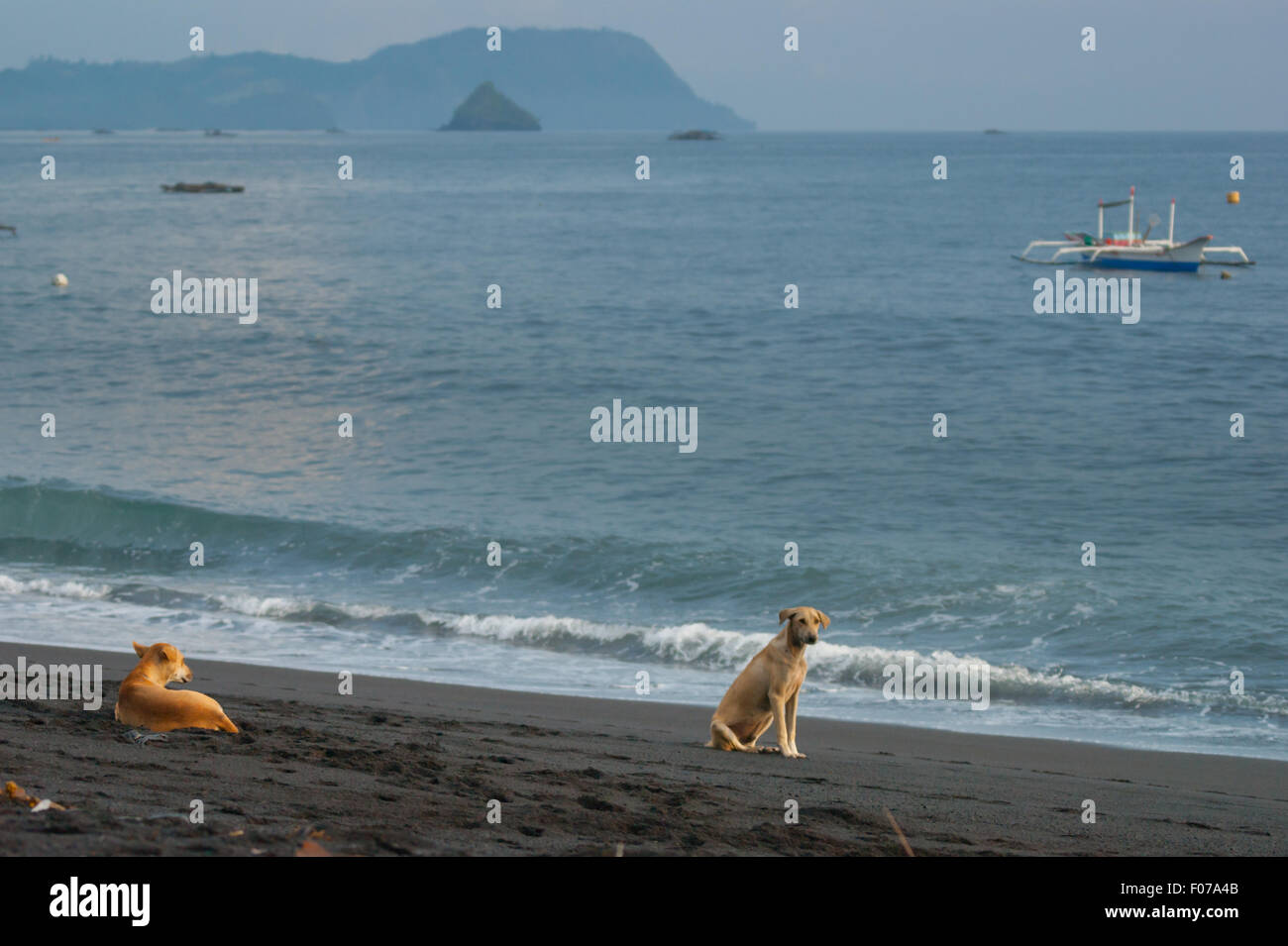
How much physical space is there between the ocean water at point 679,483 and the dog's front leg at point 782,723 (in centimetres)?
299

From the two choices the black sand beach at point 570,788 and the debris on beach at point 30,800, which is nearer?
the debris on beach at point 30,800

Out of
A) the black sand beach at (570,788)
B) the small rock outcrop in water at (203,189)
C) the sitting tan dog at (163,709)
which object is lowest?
the black sand beach at (570,788)

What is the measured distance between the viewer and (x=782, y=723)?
9.12 meters

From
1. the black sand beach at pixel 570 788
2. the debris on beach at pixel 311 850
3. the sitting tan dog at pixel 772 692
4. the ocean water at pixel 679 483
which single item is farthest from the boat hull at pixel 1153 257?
the debris on beach at pixel 311 850

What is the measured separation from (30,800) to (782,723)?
525 centimetres

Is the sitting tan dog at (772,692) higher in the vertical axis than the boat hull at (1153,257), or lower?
lower

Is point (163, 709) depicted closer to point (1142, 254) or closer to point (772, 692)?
point (772, 692)

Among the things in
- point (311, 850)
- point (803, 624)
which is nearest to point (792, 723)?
point (803, 624)

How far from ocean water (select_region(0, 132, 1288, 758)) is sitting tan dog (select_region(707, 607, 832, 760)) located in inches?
114

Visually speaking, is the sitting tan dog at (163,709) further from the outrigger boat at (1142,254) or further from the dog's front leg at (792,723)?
the outrigger boat at (1142,254)

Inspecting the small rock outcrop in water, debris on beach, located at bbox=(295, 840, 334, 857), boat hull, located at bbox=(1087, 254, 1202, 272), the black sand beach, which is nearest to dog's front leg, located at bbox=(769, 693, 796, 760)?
the black sand beach

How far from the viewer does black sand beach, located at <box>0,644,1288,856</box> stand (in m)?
5.72

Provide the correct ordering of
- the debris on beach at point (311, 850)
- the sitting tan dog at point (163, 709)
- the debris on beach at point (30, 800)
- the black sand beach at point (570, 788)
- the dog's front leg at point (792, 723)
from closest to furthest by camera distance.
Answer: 1. the debris on beach at point (311, 850)
2. the debris on beach at point (30, 800)
3. the black sand beach at point (570, 788)
4. the sitting tan dog at point (163, 709)
5. the dog's front leg at point (792, 723)

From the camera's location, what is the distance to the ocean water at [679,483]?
14.3 metres
